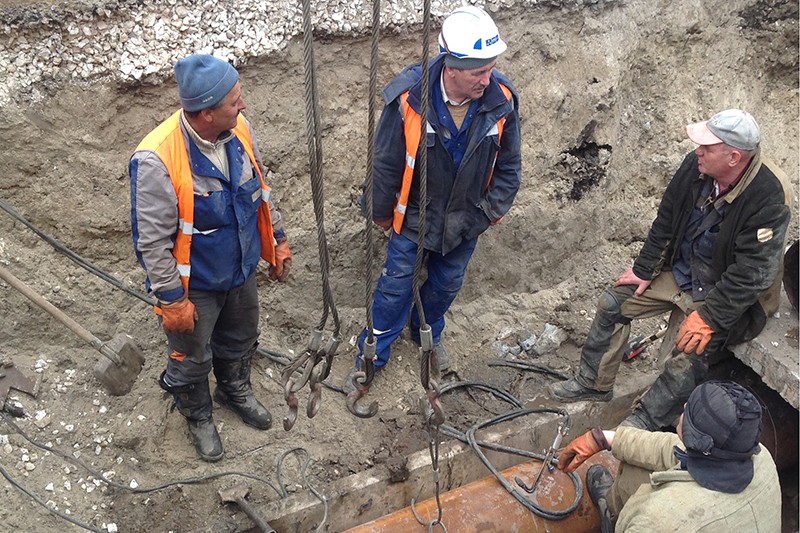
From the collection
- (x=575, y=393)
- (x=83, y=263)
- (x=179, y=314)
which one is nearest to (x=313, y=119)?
(x=179, y=314)

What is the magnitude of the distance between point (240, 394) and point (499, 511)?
1656 millimetres

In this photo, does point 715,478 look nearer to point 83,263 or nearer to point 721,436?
point 721,436

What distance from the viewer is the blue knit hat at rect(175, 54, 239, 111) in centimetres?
328

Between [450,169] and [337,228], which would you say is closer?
[450,169]

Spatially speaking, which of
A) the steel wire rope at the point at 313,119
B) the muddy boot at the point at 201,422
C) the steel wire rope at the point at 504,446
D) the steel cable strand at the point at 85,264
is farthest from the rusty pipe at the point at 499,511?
the steel cable strand at the point at 85,264

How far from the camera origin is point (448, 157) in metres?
4.12

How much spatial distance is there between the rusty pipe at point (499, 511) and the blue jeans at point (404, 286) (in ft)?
3.25

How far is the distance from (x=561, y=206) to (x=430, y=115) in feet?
7.14

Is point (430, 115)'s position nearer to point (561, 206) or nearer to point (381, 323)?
point (381, 323)

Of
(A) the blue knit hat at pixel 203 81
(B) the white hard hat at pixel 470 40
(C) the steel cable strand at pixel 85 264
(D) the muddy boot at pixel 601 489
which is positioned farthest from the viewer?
(C) the steel cable strand at pixel 85 264

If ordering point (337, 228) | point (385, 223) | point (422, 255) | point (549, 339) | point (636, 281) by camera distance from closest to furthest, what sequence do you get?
point (422, 255) → point (385, 223) → point (636, 281) → point (337, 228) → point (549, 339)

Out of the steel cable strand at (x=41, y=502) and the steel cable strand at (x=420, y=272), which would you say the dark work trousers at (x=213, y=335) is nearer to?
the steel cable strand at (x=41, y=502)

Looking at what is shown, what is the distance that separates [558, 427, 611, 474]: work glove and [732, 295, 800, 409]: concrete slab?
3.93ft

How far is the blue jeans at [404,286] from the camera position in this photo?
446 centimetres
